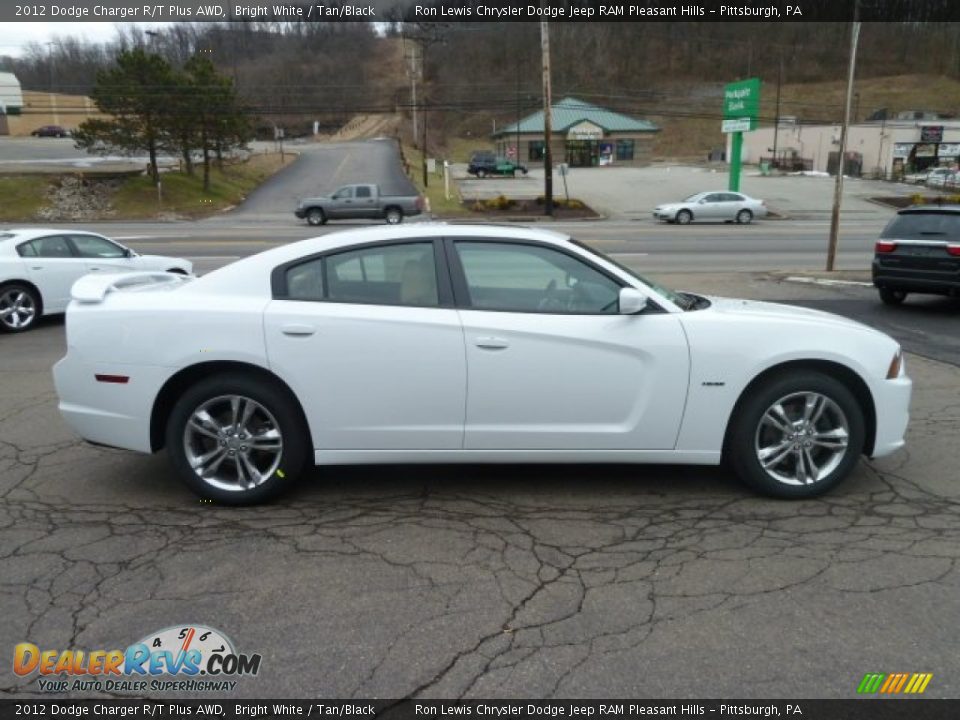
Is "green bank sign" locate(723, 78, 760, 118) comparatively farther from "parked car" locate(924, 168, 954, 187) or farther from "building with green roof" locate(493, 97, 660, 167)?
"building with green roof" locate(493, 97, 660, 167)

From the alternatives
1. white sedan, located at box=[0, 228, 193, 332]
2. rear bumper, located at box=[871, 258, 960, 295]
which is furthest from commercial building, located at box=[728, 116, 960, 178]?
white sedan, located at box=[0, 228, 193, 332]

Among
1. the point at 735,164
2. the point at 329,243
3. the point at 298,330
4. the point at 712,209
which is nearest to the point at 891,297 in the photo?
the point at 329,243

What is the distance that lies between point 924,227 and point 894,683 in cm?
1014

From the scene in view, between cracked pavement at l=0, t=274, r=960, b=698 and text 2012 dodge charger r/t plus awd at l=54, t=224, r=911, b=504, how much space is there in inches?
12.2

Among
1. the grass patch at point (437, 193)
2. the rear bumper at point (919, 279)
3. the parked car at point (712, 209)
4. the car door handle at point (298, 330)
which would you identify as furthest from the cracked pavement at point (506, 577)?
the grass patch at point (437, 193)

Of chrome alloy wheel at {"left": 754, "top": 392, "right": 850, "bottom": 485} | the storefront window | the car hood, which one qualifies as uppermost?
the storefront window

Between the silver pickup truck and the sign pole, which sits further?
the sign pole

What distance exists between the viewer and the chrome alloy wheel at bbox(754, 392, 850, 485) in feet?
14.1

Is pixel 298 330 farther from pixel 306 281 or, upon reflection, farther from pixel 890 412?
pixel 890 412

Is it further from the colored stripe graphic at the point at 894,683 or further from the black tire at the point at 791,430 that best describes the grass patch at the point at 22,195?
the colored stripe graphic at the point at 894,683

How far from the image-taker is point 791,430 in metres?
4.33

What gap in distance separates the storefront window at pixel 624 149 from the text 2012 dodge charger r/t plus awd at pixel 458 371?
246 feet

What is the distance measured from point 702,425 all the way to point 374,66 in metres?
142

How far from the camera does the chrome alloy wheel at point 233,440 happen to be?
13.9ft
